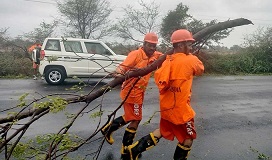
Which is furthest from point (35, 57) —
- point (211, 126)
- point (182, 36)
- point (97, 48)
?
point (182, 36)

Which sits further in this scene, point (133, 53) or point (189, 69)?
point (133, 53)

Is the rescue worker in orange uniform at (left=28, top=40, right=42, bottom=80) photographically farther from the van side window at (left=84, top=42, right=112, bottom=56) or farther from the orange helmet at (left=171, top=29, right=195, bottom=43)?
the orange helmet at (left=171, top=29, right=195, bottom=43)

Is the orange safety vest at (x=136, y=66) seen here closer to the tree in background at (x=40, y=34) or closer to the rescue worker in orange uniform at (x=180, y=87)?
the rescue worker in orange uniform at (x=180, y=87)

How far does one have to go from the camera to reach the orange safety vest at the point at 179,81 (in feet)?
11.1

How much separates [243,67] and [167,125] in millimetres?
17761

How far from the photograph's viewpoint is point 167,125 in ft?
12.4

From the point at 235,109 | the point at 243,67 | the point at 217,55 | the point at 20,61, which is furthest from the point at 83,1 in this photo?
the point at 235,109

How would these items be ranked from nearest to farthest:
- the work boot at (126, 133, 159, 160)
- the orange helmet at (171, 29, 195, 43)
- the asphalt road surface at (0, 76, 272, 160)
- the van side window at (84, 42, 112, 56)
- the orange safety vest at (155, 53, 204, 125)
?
1. the orange safety vest at (155, 53, 204, 125)
2. the orange helmet at (171, 29, 195, 43)
3. the work boot at (126, 133, 159, 160)
4. the asphalt road surface at (0, 76, 272, 160)
5. the van side window at (84, 42, 112, 56)

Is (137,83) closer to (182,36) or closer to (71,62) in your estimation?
(182,36)

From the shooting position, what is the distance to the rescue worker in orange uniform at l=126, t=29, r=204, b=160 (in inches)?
134

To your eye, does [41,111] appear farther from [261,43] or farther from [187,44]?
[261,43]

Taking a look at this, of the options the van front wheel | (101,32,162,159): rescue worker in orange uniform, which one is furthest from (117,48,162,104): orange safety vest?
the van front wheel

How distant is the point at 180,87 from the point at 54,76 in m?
9.30

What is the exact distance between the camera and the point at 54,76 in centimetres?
1192
